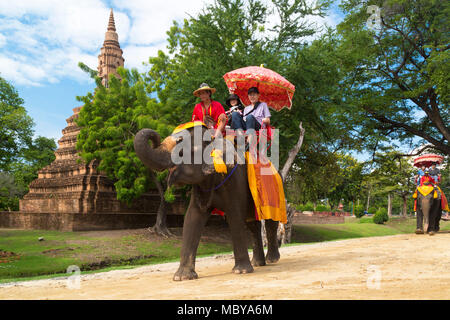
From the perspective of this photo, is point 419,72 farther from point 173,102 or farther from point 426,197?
point 173,102

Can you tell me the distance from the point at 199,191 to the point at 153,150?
1.08m

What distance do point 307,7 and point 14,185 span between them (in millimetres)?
30290

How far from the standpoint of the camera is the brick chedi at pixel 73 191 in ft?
72.2

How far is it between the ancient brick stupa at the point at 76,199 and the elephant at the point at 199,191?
52.5 ft

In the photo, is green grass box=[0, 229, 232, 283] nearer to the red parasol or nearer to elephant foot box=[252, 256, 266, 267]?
elephant foot box=[252, 256, 266, 267]

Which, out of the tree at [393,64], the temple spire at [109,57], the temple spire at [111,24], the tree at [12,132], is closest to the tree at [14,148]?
the tree at [12,132]

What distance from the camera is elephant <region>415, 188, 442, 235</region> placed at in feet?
45.3

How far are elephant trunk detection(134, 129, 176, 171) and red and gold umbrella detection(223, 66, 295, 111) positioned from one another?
229cm

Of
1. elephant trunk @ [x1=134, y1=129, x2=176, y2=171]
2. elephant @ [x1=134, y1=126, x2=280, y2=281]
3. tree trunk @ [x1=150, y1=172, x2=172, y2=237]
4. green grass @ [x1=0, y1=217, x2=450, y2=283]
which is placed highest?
elephant trunk @ [x1=134, y1=129, x2=176, y2=171]

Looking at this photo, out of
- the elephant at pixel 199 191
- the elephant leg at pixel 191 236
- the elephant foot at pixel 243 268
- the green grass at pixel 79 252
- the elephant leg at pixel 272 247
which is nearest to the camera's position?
the elephant at pixel 199 191

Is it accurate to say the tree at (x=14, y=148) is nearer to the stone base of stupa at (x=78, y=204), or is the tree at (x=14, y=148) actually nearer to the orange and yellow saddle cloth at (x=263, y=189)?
the stone base of stupa at (x=78, y=204)

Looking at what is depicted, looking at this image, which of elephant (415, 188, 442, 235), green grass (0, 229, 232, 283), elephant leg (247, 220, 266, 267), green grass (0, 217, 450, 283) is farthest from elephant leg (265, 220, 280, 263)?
elephant (415, 188, 442, 235)

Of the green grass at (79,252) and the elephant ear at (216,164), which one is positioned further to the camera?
the green grass at (79,252)
